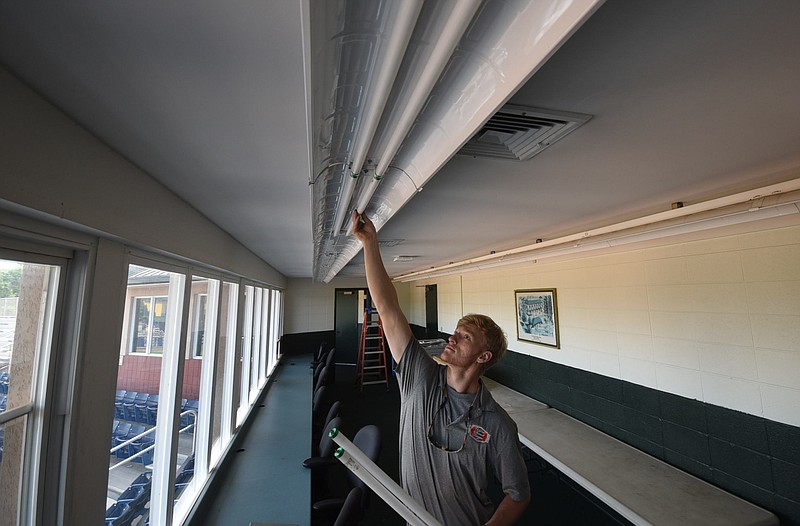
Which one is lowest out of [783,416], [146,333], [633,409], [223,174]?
[633,409]

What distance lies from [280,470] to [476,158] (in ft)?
9.67

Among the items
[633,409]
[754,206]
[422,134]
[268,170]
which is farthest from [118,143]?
[633,409]

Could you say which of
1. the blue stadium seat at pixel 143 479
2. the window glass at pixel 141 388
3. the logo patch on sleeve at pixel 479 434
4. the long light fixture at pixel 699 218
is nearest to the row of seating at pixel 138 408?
the window glass at pixel 141 388

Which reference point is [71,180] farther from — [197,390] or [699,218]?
[699,218]

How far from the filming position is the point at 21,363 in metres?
0.88

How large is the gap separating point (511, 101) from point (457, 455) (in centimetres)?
114

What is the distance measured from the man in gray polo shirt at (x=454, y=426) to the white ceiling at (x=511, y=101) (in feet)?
1.63

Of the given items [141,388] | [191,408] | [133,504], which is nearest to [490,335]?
[141,388]

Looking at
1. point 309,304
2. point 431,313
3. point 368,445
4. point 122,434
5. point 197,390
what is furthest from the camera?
point 309,304

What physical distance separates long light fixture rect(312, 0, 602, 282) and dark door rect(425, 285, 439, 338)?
21.0 feet

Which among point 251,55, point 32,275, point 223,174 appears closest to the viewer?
point 251,55

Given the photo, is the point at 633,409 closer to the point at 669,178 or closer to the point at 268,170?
the point at 669,178

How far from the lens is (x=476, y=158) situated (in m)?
1.09

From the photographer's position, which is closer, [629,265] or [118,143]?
[118,143]
